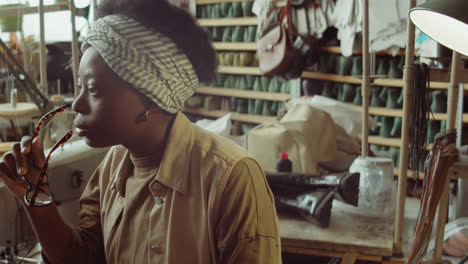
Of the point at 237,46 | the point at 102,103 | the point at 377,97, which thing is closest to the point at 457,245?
the point at 102,103

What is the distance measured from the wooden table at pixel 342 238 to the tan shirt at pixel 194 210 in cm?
53

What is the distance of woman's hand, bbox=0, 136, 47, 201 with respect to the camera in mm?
1237

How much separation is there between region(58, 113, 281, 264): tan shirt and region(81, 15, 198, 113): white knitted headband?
4.7 inches

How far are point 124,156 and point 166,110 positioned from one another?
9.3 inches

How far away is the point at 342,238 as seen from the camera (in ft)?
5.90

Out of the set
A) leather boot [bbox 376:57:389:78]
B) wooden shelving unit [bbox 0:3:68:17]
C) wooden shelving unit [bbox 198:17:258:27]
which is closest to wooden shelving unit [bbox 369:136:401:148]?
leather boot [bbox 376:57:389:78]

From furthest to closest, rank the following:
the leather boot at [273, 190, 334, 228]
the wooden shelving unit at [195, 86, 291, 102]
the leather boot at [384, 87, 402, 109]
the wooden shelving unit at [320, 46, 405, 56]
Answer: the wooden shelving unit at [195, 86, 291, 102] < the leather boot at [384, 87, 402, 109] < the wooden shelving unit at [320, 46, 405, 56] < the leather boot at [273, 190, 334, 228]

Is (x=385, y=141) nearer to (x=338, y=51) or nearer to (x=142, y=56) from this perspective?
(x=338, y=51)

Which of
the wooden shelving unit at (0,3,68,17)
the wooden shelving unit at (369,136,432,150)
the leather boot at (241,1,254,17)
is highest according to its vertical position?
the leather boot at (241,1,254,17)

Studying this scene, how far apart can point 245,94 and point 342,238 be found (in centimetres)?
396

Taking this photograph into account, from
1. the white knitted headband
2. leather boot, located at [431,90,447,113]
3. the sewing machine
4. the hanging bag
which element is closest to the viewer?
the white knitted headband

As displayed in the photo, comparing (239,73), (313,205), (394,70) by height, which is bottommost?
(313,205)

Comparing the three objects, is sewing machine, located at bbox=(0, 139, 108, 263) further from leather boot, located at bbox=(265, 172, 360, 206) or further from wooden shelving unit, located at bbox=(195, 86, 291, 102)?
wooden shelving unit, located at bbox=(195, 86, 291, 102)

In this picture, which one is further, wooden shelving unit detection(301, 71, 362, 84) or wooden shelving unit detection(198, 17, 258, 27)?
wooden shelving unit detection(198, 17, 258, 27)
